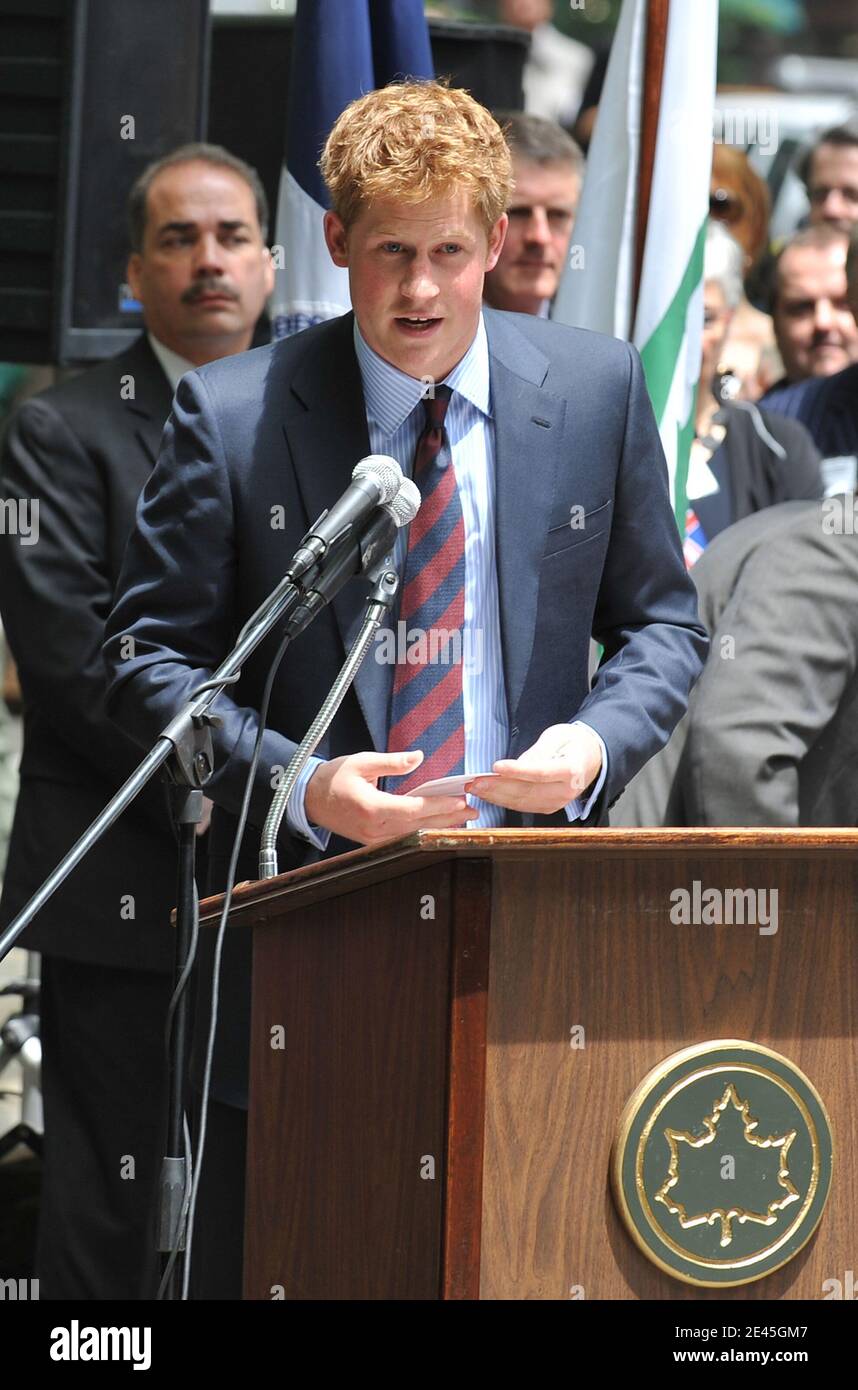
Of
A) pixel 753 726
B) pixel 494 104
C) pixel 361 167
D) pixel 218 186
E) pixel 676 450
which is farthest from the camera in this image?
pixel 494 104

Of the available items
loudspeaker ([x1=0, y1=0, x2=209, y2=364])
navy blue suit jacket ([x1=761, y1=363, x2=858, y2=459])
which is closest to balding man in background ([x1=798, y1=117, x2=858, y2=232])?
navy blue suit jacket ([x1=761, y1=363, x2=858, y2=459])

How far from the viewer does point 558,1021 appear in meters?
2.12

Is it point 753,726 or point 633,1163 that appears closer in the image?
point 633,1163

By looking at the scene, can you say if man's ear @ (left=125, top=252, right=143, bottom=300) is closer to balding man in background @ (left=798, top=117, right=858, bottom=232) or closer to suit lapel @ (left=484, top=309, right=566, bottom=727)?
suit lapel @ (left=484, top=309, right=566, bottom=727)

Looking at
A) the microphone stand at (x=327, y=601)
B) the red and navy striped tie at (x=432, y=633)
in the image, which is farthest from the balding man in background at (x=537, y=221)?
the microphone stand at (x=327, y=601)

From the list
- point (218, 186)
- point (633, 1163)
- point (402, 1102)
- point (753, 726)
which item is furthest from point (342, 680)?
point (218, 186)

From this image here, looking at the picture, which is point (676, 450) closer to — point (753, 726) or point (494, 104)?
point (753, 726)

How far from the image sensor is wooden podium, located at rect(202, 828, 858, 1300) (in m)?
2.09

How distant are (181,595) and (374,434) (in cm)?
35

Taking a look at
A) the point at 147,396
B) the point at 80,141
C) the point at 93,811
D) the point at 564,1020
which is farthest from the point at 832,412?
the point at 564,1020

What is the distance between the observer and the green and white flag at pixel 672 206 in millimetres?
4035

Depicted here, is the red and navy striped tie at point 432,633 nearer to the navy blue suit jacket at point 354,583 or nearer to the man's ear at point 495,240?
the navy blue suit jacket at point 354,583

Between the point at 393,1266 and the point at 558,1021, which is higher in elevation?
the point at 558,1021
